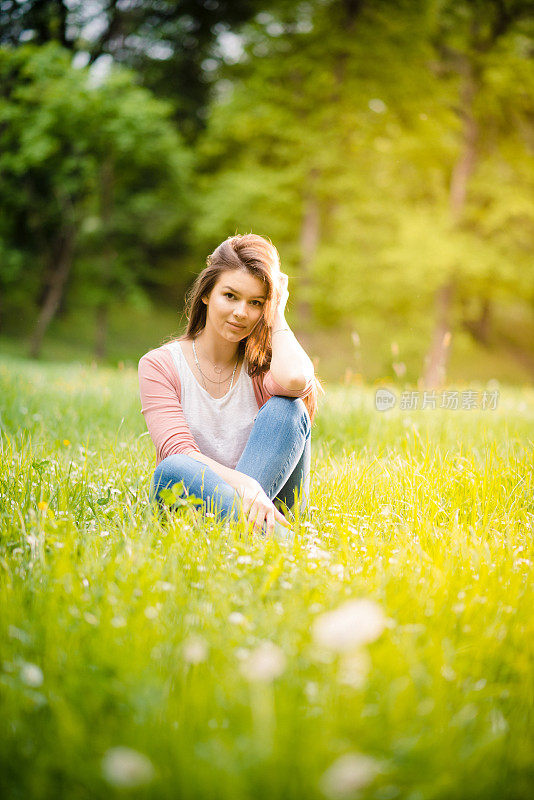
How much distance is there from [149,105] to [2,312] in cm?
907

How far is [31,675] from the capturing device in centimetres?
121

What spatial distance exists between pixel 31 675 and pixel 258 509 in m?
1.17

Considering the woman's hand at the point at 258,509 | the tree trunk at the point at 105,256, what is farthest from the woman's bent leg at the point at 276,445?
the tree trunk at the point at 105,256

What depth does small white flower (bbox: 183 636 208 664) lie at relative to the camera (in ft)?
3.74

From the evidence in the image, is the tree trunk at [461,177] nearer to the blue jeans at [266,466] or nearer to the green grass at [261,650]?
the blue jeans at [266,466]

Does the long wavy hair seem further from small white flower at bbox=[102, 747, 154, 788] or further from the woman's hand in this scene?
small white flower at bbox=[102, 747, 154, 788]

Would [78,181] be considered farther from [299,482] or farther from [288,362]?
[299,482]

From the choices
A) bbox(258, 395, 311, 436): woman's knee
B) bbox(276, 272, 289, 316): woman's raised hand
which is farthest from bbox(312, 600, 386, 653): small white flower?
bbox(276, 272, 289, 316): woman's raised hand

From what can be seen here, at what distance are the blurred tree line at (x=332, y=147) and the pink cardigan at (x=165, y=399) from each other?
807 centimetres

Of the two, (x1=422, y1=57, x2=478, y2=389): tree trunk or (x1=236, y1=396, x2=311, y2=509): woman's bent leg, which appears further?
(x1=422, y1=57, x2=478, y2=389): tree trunk

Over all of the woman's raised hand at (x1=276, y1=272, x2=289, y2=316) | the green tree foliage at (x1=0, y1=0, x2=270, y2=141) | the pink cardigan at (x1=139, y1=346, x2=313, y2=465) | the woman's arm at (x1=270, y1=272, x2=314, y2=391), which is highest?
the green tree foliage at (x1=0, y1=0, x2=270, y2=141)

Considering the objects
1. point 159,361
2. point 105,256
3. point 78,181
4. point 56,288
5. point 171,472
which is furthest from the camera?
point 105,256

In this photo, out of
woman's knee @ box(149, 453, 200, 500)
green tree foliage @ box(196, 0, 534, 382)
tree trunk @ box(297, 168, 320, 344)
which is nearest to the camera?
woman's knee @ box(149, 453, 200, 500)

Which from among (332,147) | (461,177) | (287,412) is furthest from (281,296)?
(461,177)
